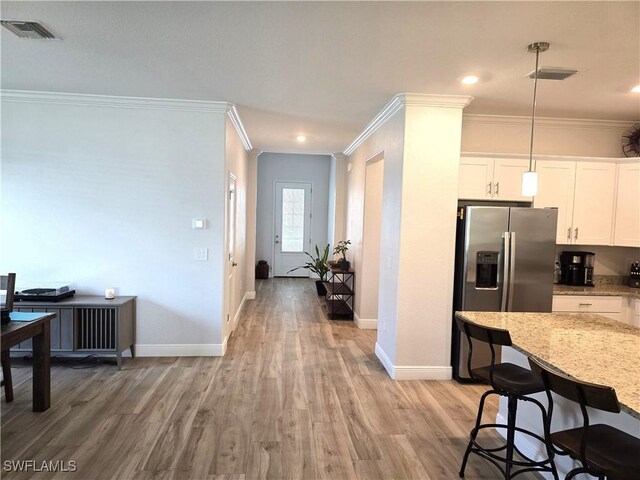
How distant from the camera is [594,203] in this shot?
399 cm

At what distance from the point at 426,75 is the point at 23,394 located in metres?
4.15

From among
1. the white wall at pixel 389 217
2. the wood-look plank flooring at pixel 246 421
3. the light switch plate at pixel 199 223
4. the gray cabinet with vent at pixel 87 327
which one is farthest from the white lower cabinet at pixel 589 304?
the gray cabinet with vent at pixel 87 327

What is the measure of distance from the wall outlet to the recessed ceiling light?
2919 mm

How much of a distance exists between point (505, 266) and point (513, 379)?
1632 mm

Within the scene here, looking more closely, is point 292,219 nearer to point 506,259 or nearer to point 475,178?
point 475,178

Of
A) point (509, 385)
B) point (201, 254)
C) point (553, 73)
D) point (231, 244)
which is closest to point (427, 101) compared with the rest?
point (553, 73)

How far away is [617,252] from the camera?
4.39 m

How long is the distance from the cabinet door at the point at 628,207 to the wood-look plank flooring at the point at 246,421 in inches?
87.4

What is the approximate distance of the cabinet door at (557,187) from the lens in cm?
388

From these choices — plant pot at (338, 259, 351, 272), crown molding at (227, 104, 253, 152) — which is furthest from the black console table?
crown molding at (227, 104, 253, 152)

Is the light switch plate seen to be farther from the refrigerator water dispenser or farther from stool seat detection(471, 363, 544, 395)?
stool seat detection(471, 363, 544, 395)

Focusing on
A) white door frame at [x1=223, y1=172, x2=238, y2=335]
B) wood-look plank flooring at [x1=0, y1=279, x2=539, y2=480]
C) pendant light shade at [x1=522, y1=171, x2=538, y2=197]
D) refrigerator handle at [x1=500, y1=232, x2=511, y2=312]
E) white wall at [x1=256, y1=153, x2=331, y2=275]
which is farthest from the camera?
white wall at [x1=256, y1=153, x2=331, y2=275]

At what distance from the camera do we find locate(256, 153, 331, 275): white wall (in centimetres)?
964

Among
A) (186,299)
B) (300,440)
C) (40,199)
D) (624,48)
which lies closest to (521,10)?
(624,48)
